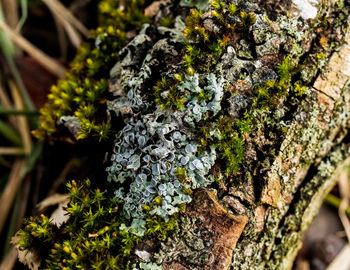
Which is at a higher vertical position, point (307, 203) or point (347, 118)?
point (347, 118)

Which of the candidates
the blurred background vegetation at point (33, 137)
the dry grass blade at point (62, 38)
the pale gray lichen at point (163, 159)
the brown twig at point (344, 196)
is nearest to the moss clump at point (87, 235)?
the pale gray lichen at point (163, 159)

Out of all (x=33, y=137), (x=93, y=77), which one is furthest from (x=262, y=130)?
(x=33, y=137)

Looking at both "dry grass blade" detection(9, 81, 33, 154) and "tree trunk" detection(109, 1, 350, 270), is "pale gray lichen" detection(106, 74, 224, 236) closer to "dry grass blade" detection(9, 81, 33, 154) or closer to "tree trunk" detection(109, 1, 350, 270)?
"tree trunk" detection(109, 1, 350, 270)

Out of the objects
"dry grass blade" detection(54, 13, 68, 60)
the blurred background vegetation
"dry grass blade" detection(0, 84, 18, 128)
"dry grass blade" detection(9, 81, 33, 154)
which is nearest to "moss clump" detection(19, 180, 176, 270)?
the blurred background vegetation

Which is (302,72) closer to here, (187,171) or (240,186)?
(240,186)

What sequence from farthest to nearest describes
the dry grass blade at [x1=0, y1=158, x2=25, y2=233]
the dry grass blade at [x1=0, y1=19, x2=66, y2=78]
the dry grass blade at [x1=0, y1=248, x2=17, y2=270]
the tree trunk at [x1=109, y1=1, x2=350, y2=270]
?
the dry grass blade at [x1=0, y1=19, x2=66, y2=78], the dry grass blade at [x1=0, y1=158, x2=25, y2=233], the dry grass blade at [x1=0, y1=248, x2=17, y2=270], the tree trunk at [x1=109, y1=1, x2=350, y2=270]

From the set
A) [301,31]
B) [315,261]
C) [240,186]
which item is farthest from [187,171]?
[315,261]
